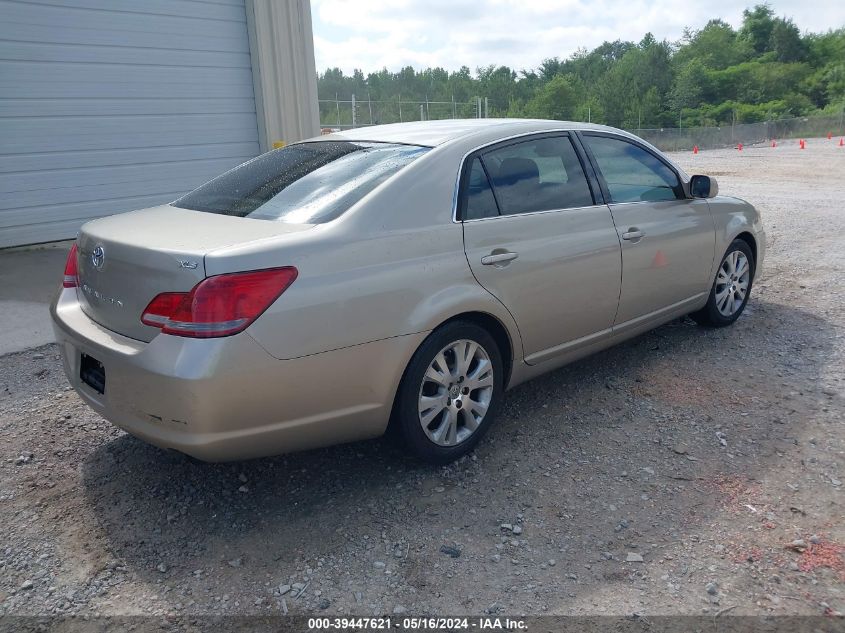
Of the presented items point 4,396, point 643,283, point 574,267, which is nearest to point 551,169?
point 574,267

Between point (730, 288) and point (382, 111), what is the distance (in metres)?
32.9

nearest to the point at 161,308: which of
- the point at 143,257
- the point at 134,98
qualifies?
the point at 143,257

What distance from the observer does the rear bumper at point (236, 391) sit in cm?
262

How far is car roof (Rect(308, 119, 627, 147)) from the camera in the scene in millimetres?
3678

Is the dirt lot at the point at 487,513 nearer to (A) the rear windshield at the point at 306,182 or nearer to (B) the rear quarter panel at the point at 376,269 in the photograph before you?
(B) the rear quarter panel at the point at 376,269

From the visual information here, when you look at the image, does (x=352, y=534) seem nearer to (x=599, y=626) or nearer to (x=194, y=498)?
(x=194, y=498)

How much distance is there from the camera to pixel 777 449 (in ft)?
Result: 11.7

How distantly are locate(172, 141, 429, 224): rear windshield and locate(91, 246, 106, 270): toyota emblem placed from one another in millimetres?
556

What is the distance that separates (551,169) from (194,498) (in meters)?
2.51

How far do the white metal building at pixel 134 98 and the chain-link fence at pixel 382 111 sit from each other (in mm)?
20536

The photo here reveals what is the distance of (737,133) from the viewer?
41844 millimetres

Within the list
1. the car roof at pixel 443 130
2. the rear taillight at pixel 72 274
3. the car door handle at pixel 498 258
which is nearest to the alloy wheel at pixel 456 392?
the car door handle at pixel 498 258

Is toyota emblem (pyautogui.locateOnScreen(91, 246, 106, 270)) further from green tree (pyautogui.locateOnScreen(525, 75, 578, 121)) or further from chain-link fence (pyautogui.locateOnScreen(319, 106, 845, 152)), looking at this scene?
green tree (pyautogui.locateOnScreen(525, 75, 578, 121))

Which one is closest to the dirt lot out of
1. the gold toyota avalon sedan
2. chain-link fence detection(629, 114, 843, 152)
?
the gold toyota avalon sedan
